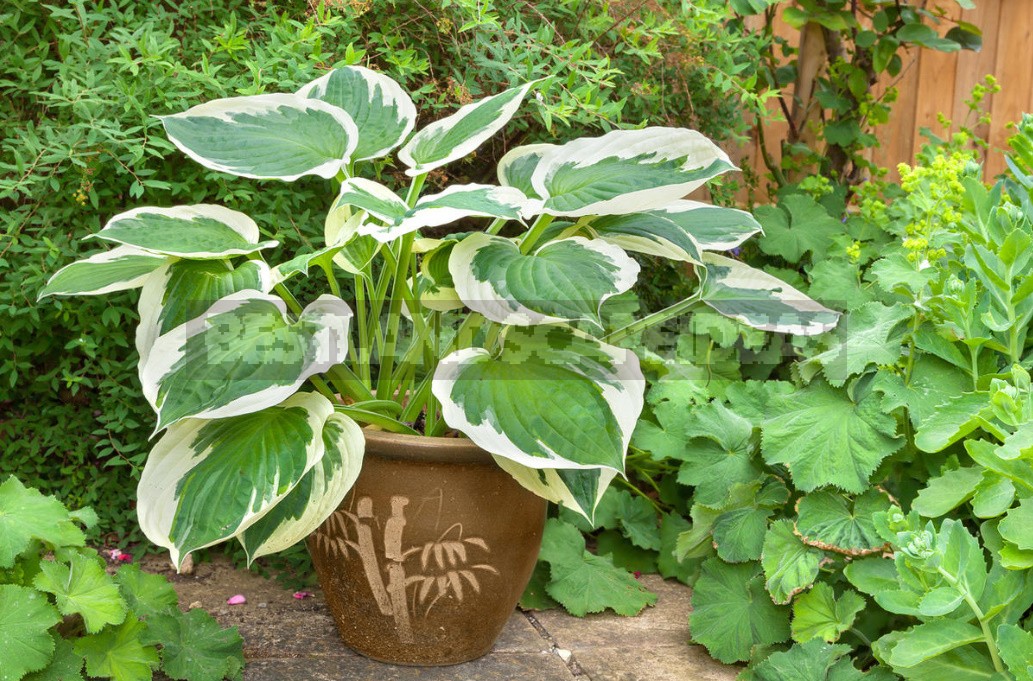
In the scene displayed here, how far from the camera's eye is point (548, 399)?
59.6 inches

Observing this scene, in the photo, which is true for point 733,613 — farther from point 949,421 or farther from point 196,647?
point 196,647

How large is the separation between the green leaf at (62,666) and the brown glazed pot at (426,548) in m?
0.43

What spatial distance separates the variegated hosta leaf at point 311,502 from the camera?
1.52m

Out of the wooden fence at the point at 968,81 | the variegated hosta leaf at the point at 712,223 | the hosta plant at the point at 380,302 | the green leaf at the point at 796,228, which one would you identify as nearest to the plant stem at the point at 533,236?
the hosta plant at the point at 380,302

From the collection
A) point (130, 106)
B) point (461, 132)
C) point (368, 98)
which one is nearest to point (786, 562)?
point (461, 132)

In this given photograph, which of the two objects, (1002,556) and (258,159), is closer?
(1002,556)

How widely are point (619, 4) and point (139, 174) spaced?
45.5 inches

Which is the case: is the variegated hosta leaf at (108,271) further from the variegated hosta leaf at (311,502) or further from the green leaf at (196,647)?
the green leaf at (196,647)

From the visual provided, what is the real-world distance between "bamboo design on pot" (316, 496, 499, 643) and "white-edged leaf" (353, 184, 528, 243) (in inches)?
18.5

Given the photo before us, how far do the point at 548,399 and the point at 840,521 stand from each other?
0.62 m

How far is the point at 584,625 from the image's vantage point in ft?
6.54

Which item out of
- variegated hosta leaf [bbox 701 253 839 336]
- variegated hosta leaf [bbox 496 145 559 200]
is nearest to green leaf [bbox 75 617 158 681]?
variegated hosta leaf [bbox 496 145 559 200]

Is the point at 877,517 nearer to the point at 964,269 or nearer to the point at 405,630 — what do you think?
the point at 964,269

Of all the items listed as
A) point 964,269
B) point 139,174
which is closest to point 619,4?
point 964,269
